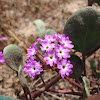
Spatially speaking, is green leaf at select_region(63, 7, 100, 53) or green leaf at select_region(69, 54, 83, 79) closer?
green leaf at select_region(63, 7, 100, 53)

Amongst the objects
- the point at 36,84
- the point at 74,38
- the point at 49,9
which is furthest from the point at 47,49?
the point at 49,9

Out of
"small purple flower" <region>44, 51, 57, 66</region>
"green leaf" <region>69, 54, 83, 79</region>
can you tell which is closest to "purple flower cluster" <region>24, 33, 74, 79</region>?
"small purple flower" <region>44, 51, 57, 66</region>

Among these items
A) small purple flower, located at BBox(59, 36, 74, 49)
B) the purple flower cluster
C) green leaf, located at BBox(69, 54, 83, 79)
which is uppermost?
small purple flower, located at BBox(59, 36, 74, 49)

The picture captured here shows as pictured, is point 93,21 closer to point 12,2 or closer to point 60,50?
point 60,50

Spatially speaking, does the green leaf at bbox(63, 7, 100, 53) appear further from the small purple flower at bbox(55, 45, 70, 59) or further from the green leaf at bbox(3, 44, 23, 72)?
the green leaf at bbox(3, 44, 23, 72)

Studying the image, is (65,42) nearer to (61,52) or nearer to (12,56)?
(61,52)

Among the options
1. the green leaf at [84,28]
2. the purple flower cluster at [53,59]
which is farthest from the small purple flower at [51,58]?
the green leaf at [84,28]

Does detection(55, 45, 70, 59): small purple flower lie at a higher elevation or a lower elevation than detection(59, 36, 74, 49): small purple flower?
lower
